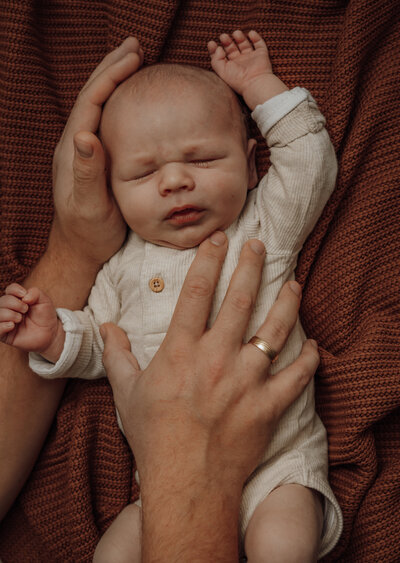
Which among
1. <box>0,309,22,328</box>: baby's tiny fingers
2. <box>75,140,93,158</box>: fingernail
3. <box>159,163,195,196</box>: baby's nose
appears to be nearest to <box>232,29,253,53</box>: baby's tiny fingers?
<box>159,163,195,196</box>: baby's nose

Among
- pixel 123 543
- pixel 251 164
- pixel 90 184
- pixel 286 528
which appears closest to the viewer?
pixel 286 528

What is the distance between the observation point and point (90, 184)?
121 centimetres

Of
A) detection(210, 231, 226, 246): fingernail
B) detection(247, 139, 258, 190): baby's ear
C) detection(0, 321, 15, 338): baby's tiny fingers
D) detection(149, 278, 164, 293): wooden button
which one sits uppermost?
detection(247, 139, 258, 190): baby's ear

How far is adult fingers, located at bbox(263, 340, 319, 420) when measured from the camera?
43.1 inches

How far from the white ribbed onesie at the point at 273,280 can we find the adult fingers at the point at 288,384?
56 mm

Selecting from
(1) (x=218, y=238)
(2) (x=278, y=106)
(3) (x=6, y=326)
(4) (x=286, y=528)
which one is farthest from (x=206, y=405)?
(2) (x=278, y=106)

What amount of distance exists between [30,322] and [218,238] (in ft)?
1.59

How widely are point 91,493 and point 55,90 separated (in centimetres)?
107

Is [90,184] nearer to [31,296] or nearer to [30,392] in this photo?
[31,296]

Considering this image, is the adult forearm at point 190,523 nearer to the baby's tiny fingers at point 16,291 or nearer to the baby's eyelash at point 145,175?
the baby's tiny fingers at point 16,291

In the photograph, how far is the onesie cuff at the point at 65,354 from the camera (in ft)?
4.00

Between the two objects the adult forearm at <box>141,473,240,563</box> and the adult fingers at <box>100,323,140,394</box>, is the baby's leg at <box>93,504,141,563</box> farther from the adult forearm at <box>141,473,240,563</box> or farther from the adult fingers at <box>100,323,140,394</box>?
the adult fingers at <box>100,323,140,394</box>

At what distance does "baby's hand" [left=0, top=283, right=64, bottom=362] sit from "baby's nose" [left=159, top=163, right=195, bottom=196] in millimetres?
389

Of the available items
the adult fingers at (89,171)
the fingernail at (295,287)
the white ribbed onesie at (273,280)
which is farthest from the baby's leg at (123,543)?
the adult fingers at (89,171)
